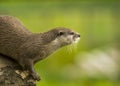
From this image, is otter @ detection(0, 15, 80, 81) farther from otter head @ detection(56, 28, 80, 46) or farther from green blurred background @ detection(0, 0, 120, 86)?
green blurred background @ detection(0, 0, 120, 86)

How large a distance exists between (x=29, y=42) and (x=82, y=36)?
6.15 m

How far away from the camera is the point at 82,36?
1277 cm

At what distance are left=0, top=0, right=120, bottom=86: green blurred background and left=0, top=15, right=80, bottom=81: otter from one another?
139 inches

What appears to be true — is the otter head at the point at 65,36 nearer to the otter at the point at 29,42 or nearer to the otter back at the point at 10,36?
the otter at the point at 29,42

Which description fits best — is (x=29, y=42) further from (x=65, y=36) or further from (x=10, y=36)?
(x=65, y=36)

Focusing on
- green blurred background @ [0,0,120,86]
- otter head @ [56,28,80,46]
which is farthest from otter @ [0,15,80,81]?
green blurred background @ [0,0,120,86]

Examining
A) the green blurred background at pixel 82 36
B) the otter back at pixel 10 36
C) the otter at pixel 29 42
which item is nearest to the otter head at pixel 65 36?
the otter at pixel 29 42

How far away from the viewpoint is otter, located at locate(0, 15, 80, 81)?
6562 mm

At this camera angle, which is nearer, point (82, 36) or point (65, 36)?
point (65, 36)

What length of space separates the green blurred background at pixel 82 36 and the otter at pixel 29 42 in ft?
11.6

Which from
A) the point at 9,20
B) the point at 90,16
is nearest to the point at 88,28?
the point at 90,16

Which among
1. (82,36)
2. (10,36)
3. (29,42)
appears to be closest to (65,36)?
(29,42)

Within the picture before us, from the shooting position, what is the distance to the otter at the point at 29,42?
656cm

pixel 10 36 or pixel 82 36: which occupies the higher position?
pixel 10 36
